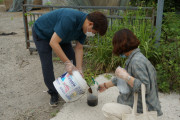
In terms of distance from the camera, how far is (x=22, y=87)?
3588mm

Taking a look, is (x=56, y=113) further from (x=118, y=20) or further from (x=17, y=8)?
(x=17, y=8)

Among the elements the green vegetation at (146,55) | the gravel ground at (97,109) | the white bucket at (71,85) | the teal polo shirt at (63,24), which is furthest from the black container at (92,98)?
the green vegetation at (146,55)

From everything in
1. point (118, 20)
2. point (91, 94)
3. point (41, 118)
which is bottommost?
point (41, 118)

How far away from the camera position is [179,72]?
3104mm

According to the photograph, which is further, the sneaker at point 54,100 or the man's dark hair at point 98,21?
the sneaker at point 54,100

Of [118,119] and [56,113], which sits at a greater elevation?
[118,119]

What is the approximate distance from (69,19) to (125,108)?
1.15 meters

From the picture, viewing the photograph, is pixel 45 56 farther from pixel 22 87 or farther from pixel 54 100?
pixel 22 87

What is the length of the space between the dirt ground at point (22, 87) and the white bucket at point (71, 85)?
0.48 m

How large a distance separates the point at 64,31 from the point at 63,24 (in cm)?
8

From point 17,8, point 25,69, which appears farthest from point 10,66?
point 17,8

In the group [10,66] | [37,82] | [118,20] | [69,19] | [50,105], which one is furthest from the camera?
[10,66]

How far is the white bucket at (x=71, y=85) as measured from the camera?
241 centimetres

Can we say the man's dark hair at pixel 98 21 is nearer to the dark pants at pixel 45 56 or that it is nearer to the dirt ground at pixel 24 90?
the dark pants at pixel 45 56
